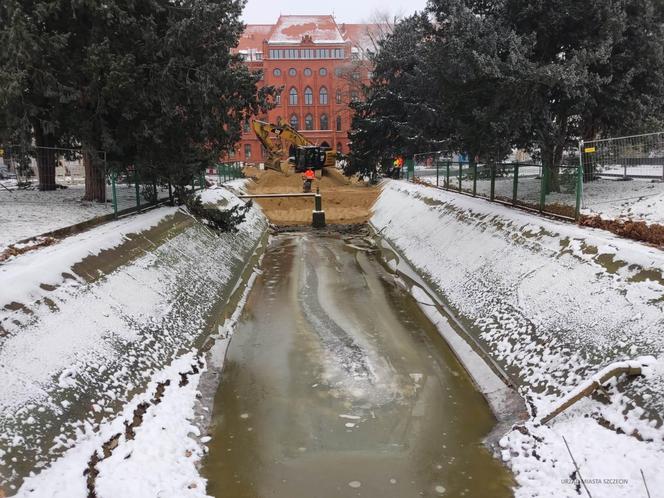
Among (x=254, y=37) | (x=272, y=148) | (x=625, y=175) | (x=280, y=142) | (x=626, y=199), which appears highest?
(x=254, y=37)

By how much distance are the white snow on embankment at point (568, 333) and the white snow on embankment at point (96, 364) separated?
3692mm

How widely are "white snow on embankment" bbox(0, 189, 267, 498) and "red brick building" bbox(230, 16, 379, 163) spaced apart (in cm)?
5936

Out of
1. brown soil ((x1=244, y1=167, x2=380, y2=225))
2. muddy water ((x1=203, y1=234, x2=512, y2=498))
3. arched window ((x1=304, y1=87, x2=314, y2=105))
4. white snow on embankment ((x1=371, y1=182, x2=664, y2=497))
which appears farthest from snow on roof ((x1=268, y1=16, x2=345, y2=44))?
muddy water ((x1=203, y1=234, x2=512, y2=498))

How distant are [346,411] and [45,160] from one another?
52.0 feet

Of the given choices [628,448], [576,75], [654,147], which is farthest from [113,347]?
[654,147]

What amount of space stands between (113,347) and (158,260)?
398cm

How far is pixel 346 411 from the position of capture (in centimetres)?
666

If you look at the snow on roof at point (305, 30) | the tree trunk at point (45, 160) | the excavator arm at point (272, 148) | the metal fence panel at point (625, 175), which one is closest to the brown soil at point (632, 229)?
the metal fence panel at point (625, 175)

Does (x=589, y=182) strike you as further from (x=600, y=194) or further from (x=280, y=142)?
(x=280, y=142)

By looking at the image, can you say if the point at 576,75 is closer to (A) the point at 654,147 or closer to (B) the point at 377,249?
(A) the point at 654,147

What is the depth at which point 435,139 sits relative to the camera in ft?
94.6

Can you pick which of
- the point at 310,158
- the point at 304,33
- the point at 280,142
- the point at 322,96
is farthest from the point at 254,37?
the point at 310,158

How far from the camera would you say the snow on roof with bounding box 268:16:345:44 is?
67875 millimetres

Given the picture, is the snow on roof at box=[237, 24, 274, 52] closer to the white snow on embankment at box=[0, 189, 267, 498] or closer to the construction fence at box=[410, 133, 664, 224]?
the construction fence at box=[410, 133, 664, 224]
